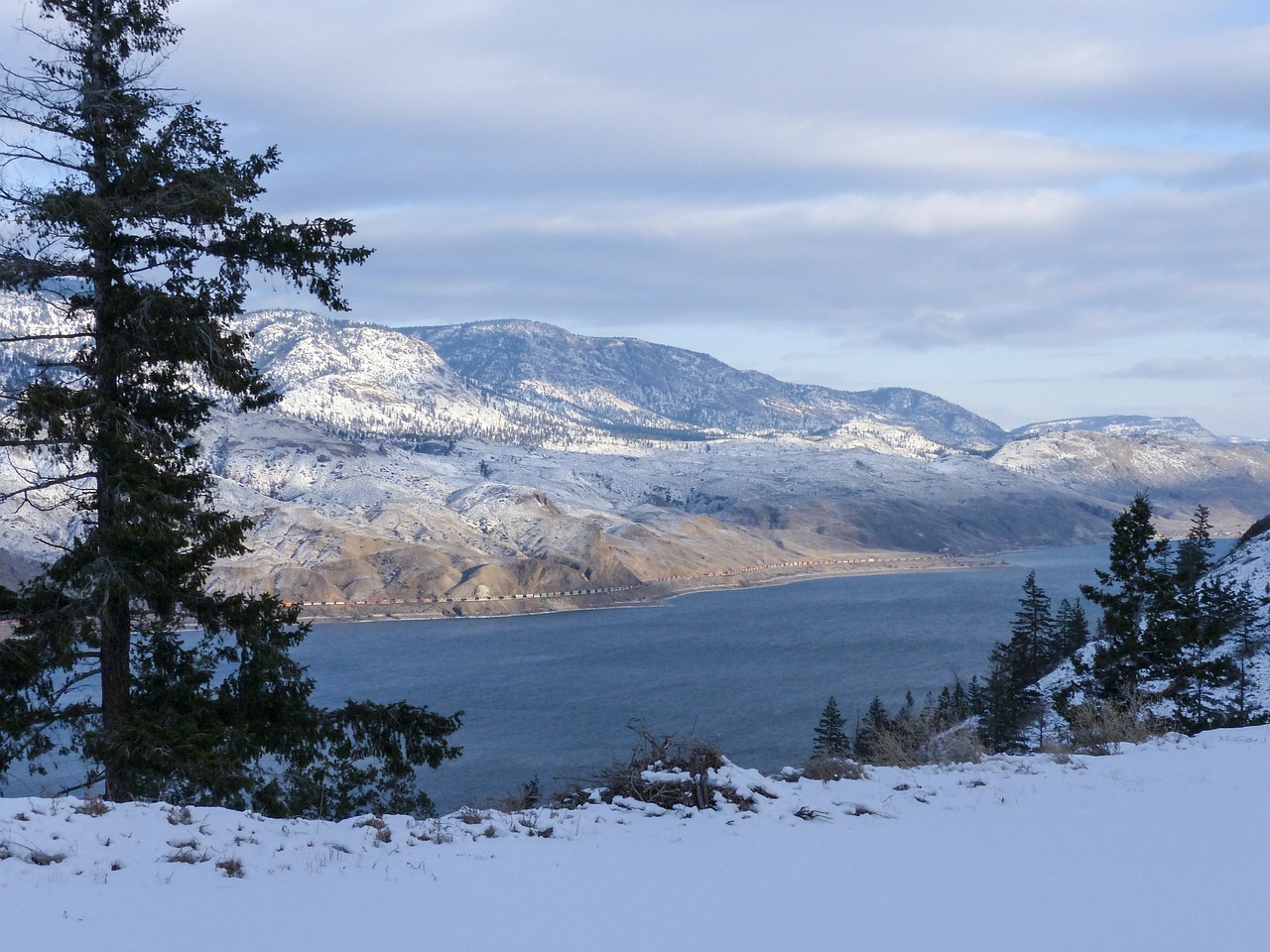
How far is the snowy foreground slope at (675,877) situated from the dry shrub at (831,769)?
3.76 ft

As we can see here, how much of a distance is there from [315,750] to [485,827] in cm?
586

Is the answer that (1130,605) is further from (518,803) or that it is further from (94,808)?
(94,808)

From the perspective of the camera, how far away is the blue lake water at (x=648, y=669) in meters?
62.4

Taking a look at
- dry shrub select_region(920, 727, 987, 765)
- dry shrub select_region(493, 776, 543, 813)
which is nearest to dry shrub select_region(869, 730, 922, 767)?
dry shrub select_region(920, 727, 987, 765)

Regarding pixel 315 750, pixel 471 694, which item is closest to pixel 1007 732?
pixel 315 750

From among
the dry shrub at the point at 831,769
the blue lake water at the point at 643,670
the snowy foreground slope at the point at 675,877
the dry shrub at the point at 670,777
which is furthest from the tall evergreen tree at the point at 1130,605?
the dry shrub at the point at 670,777

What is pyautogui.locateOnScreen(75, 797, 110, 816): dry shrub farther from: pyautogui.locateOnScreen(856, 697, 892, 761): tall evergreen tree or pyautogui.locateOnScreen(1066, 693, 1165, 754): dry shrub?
pyautogui.locateOnScreen(1066, 693, 1165, 754): dry shrub

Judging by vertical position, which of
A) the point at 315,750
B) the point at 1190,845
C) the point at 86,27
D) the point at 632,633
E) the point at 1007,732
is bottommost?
the point at 632,633

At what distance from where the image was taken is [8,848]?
6.66 m

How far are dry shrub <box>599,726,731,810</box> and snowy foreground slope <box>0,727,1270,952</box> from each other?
0.41 metres

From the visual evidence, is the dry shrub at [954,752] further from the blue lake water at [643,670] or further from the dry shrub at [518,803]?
the blue lake water at [643,670]

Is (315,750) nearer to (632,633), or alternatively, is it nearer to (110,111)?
(110,111)

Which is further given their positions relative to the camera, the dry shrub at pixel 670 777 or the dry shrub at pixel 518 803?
the dry shrub at pixel 518 803

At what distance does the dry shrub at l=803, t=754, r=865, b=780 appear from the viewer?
1070 centimetres
